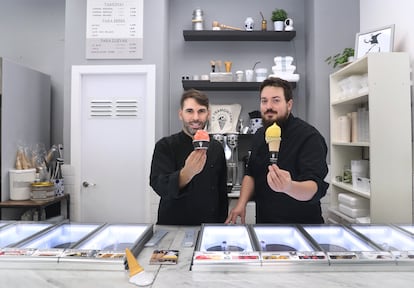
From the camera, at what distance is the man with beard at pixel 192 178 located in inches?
76.7

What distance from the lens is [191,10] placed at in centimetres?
395

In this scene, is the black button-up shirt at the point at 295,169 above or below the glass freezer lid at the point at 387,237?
above

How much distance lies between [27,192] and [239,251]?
8.75 ft

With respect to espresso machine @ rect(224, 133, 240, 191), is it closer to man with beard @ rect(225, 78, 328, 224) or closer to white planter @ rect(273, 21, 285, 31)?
white planter @ rect(273, 21, 285, 31)

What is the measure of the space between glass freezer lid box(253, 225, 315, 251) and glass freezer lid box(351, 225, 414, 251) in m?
0.26

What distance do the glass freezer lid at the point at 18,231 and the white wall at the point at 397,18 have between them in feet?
7.50

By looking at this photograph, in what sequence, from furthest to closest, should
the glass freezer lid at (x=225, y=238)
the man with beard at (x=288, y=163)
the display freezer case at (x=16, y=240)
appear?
the man with beard at (x=288, y=163), the glass freezer lid at (x=225, y=238), the display freezer case at (x=16, y=240)

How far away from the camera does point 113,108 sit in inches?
144

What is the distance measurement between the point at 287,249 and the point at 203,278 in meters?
0.38

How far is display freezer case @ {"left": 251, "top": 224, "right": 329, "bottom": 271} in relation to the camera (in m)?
1.08

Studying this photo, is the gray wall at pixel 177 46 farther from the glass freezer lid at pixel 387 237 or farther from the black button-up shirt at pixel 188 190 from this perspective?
the glass freezer lid at pixel 387 237

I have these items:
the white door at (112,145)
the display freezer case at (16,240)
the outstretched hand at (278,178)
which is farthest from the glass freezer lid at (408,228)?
the white door at (112,145)

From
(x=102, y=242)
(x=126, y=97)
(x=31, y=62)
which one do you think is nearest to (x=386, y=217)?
(x=102, y=242)

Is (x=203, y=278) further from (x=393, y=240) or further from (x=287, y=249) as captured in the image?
(x=393, y=240)
